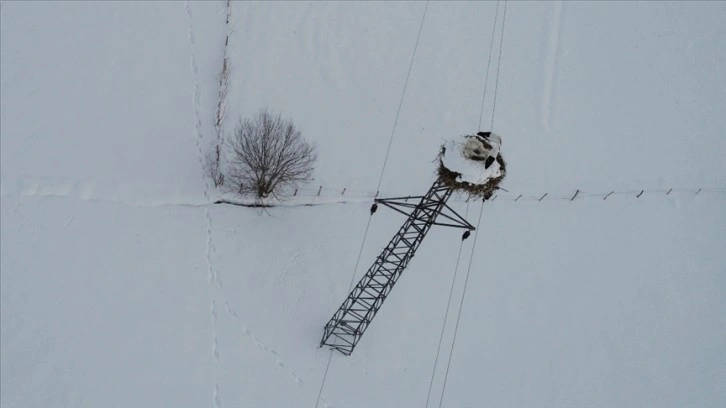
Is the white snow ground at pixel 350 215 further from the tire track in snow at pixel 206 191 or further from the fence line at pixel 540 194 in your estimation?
the fence line at pixel 540 194

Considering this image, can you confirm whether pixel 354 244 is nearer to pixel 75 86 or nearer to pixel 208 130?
pixel 208 130

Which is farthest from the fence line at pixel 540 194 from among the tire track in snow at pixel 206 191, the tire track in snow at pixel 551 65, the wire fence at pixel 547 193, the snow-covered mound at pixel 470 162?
the snow-covered mound at pixel 470 162

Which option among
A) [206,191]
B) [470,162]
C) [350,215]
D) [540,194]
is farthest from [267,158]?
[540,194]

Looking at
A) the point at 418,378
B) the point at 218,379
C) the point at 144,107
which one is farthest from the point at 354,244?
the point at 144,107

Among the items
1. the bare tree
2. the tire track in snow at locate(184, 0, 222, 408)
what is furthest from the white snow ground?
the bare tree

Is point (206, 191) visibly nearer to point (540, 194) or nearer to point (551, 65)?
point (540, 194)

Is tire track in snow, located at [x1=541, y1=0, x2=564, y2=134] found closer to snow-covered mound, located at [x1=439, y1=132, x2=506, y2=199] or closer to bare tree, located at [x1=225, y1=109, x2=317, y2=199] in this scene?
bare tree, located at [x1=225, y1=109, x2=317, y2=199]
